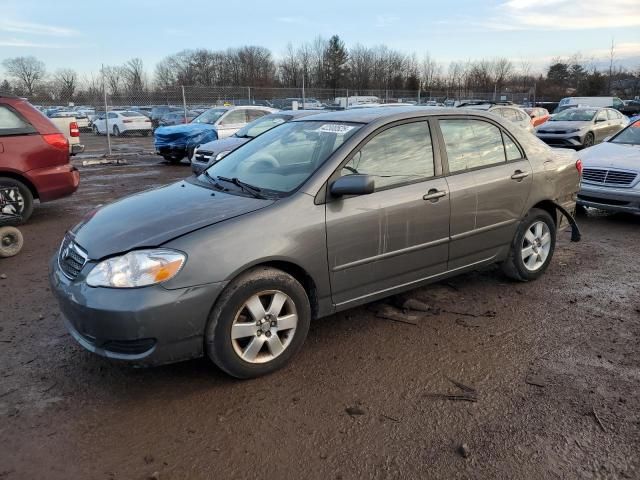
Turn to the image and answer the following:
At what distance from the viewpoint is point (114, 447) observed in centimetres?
267

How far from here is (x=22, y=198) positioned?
7164 mm

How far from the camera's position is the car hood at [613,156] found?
7.43 metres

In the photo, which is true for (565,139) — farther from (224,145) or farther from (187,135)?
(187,135)

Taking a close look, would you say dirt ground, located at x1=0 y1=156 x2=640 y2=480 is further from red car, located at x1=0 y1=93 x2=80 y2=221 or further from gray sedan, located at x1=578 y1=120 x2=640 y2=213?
gray sedan, located at x1=578 y1=120 x2=640 y2=213

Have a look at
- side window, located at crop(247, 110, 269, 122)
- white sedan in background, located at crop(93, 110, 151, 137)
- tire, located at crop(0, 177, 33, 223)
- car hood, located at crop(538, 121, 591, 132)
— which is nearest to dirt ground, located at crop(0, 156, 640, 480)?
tire, located at crop(0, 177, 33, 223)

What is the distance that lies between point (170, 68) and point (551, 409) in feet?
268

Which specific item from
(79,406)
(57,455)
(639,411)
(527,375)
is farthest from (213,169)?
(639,411)

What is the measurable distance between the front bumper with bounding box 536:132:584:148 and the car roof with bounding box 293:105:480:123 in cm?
1320

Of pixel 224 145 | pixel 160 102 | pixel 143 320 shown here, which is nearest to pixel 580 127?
pixel 224 145

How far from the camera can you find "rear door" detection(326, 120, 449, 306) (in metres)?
3.54

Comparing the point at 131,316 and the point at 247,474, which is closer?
the point at 247,474

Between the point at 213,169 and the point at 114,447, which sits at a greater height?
the point at 213,169

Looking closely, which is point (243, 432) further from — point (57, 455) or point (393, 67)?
point (393, 67)

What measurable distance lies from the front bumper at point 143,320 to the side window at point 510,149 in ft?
9.89
